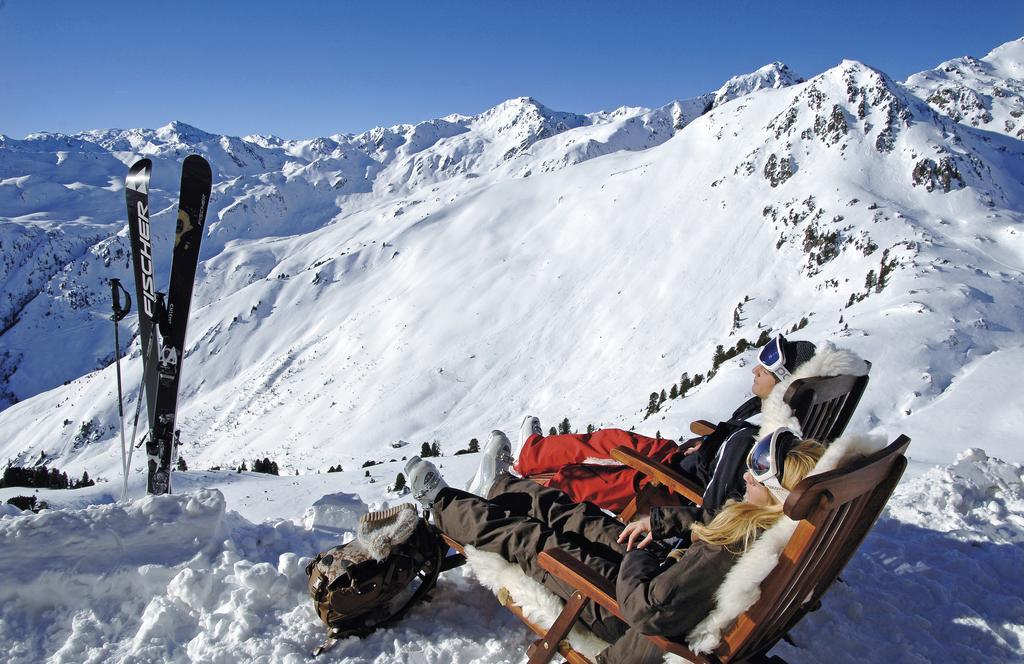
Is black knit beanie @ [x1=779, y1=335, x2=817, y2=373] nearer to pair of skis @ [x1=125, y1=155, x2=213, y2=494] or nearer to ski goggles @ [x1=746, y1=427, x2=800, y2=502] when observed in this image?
ski goggles @ [x1=746, y1=427, x2=800, y2=502]

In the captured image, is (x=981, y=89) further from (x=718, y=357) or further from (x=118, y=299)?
(x=118, y=299)

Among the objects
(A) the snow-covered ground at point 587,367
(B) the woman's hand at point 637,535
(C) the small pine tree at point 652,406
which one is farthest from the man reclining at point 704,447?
(C) the small pine tree at point 652,406

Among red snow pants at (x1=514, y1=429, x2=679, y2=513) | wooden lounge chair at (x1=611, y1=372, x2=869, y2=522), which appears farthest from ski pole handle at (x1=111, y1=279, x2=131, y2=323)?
wooden lounge chair at (x1=611, y1=372, x2=869, y2=522)

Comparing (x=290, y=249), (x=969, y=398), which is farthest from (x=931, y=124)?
(x=290, y=249)

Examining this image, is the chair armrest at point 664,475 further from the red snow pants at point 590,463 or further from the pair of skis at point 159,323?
the pair of skis at point 159,323

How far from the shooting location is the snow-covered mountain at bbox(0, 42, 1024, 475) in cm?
1523

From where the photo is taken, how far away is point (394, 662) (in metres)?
3.32

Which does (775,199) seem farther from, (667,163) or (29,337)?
(29,337)

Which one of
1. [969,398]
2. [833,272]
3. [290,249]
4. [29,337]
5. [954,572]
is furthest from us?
[29,337]

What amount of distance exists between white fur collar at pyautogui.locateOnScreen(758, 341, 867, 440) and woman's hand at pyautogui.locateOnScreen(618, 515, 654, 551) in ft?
3.35

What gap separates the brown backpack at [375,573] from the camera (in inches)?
135

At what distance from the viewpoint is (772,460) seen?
2578 mm

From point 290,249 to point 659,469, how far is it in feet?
444

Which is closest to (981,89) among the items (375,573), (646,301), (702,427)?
(646,301)
